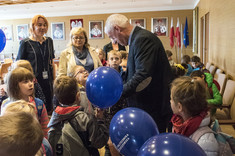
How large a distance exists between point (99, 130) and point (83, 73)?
0.91 m

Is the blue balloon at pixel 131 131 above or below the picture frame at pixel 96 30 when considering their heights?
below

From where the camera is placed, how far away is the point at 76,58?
9.37 ft

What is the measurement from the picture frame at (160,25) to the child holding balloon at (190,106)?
33.7ft

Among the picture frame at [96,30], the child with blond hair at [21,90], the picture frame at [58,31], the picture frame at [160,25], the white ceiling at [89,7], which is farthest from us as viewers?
the picture frame at [58,31]

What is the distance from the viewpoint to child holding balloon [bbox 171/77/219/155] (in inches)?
54.4

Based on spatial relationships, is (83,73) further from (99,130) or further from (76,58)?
(99,130)

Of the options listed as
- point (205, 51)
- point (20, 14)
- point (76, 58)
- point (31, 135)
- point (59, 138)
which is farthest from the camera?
point (20, 14)

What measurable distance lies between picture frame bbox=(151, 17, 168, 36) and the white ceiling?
48 centimetres

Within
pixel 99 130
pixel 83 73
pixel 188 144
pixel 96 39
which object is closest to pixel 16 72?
pixel 83 73

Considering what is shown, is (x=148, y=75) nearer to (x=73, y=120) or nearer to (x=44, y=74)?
(x=73, y=120)

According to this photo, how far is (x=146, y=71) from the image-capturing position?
186 centimetres

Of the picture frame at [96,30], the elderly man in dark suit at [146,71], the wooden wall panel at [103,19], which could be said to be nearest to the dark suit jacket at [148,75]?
the elderly man in dark suit at [146,71]

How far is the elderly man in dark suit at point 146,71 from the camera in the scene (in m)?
1.88

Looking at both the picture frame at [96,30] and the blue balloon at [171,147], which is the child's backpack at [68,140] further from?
the picture frame at [96,30]
